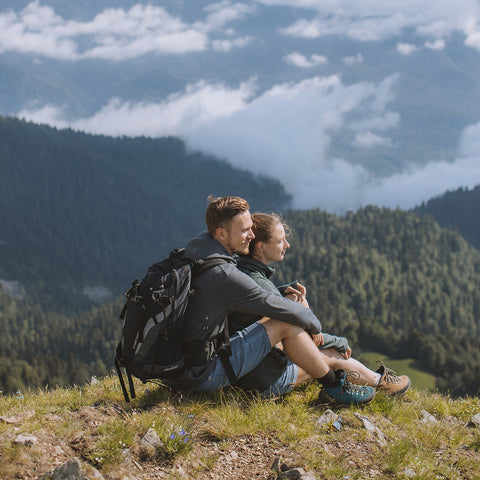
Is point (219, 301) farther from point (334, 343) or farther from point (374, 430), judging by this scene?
point (374, 430)

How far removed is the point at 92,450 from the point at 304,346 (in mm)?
3732

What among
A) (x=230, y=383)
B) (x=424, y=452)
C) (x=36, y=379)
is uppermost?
(x=230, y=383)

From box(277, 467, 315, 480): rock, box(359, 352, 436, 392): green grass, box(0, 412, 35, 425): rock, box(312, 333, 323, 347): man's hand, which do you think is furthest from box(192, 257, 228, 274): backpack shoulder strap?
box(359, 352, 436, 392): green grass

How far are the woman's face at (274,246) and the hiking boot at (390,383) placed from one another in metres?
3.24

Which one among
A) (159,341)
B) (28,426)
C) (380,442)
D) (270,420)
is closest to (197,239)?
(159,341)

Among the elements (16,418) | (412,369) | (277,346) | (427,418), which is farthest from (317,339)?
(412,369)

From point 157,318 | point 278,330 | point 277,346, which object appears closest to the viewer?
point 157,318

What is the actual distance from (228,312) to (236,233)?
1331 mm

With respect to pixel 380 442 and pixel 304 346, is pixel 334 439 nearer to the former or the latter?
pixel 380 442

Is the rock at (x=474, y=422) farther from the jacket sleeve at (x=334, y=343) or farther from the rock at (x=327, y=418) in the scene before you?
the rock at (x=327, y=418)

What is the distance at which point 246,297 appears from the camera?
27.4ft

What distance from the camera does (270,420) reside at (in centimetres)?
848

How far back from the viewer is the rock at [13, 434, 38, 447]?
718cm

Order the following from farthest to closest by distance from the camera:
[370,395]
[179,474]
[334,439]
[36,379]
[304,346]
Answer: [36,379] → [370,395] → [304,346] → [334,439] → [179,474]
